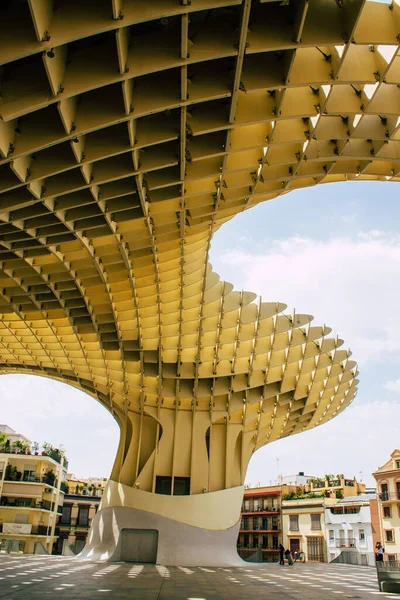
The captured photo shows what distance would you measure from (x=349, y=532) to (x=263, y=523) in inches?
729

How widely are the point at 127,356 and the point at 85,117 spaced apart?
25.3 metres

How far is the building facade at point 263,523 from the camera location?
3359 inches

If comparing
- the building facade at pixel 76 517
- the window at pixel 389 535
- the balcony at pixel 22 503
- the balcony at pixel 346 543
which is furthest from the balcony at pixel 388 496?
the building facade at pixel 76 517

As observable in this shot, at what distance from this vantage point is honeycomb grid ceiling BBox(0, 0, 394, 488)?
12602 millimetres

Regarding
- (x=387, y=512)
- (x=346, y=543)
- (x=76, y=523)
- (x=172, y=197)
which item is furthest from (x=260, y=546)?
(x=172, y=197)

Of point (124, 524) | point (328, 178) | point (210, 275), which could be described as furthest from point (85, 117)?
point (124, 524)

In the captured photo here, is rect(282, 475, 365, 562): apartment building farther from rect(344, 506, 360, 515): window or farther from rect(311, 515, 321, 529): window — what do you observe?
rect(344, 506, 360, 515): window

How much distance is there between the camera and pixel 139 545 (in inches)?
1578

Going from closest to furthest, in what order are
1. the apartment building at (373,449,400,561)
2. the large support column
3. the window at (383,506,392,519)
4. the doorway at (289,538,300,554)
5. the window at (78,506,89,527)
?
the large support column → the apartment building at (373,449,400,561) → the window at (383,506,392,519) → the doorway at (289,538,300,554) → the window at (78,506,89,527)

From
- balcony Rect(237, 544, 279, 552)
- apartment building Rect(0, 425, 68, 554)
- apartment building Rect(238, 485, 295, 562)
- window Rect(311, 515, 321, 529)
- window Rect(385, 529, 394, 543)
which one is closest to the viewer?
window Rect(385, 529, 394, 543)

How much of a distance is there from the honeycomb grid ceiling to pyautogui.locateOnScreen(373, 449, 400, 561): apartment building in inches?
1562

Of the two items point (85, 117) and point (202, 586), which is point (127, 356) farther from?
point (85, 117)

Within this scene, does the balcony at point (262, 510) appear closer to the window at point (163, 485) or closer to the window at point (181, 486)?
the window at point (181, 486)

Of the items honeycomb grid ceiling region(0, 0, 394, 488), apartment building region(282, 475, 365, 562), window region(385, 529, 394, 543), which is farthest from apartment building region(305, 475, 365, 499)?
honeycomb grid ceiling region(0, 0, 394, 488)
